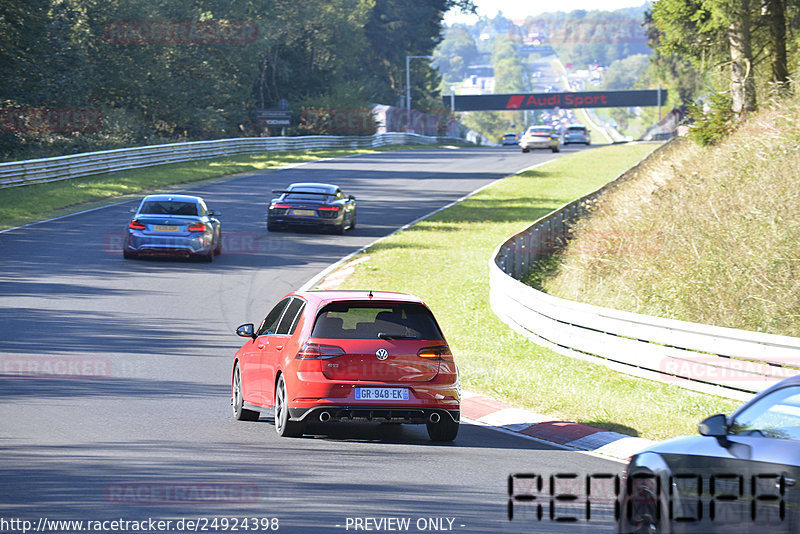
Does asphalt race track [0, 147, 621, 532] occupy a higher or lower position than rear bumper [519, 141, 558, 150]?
higher

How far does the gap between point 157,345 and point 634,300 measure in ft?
25.4

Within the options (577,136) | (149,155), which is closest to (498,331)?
(149,155)

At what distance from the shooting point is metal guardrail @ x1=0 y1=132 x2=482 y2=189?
3703cm

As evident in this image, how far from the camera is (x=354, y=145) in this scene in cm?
7238

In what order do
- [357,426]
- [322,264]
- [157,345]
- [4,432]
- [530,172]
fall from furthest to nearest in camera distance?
[530,172] → [322,264] → [157,345] → [357,426] → [4,432]

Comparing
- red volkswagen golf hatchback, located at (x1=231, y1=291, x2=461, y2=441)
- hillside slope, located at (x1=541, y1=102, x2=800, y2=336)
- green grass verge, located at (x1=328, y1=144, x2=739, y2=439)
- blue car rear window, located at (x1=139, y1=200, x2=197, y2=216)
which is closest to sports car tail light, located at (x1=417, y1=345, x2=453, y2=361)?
red volkswagen golf hatchback, located at (x1=231, y1=291, x2=461, y2=441)

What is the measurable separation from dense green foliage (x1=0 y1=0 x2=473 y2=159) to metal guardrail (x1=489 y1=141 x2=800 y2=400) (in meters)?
34.2

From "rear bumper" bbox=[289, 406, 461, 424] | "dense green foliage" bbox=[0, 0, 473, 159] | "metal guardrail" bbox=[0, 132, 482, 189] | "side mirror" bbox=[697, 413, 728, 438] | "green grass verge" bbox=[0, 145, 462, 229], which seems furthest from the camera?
"dense green foliage" bbox=[0, 0, 473, 159]

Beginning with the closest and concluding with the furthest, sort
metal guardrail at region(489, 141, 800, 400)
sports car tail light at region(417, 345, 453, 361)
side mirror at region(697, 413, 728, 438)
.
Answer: side mirror at region(697, 413, 728, 438) < sports car tail light at region(417, 345, 453, 361) < metal guardrail at region(489, 141, 800, 400)

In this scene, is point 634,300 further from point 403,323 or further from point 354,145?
point 354,145

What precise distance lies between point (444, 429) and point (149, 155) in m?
39.7

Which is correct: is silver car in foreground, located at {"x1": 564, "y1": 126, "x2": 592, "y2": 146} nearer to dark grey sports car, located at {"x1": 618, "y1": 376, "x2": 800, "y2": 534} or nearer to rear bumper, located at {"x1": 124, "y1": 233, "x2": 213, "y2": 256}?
rear bumper, located at {"x1": 124, "y1": 233, "x2": 213, "y2": 256}

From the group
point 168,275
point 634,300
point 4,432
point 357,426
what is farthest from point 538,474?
point 168,275

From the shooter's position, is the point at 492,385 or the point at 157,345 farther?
the point at 157,345
